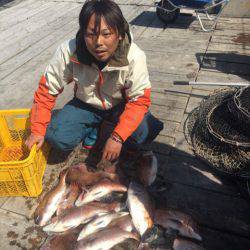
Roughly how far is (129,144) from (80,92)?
2.92ft

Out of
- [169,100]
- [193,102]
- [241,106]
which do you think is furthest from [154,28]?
[241,106]

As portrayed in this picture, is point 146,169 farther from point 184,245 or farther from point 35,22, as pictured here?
point 35,22

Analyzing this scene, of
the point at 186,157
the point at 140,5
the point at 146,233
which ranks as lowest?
the point at 140,5

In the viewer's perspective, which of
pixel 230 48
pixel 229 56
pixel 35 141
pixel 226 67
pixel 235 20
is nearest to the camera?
pixel 35 141

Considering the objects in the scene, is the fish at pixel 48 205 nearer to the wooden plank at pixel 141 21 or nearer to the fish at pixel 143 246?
the fish at pixel 143 246

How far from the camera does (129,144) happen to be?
13.0 ft

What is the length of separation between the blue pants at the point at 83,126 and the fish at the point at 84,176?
Answer: 403mm

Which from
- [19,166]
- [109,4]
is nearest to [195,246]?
[19,166]

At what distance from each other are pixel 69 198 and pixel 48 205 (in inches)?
9.2

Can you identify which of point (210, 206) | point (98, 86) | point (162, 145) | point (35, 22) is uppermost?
point (98, 86)

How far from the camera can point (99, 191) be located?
330 centimetres

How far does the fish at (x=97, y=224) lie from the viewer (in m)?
2.92

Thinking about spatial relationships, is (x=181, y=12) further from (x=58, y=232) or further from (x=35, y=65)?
(x=58, y=232)

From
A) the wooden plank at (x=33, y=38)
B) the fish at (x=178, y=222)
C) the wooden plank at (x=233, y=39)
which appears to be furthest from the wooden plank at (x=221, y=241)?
the wooden plank at (x=33, y=38)
